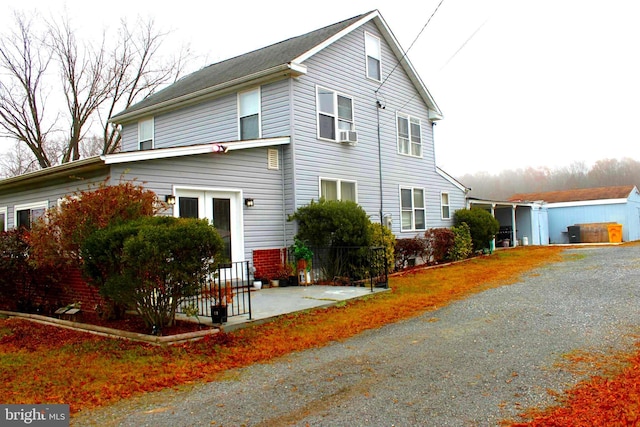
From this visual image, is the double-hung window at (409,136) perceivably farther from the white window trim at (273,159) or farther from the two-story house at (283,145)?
the white window trim at (273,159)

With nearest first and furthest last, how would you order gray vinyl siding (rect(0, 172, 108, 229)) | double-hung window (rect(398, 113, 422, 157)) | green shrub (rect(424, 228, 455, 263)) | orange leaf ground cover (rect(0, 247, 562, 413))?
orange leaf ground cover (rect(0, 247, 562, 413)), gray vinyl siding (rect(0, 172, 108, 229)), green shrub (rect(424, 228, 455, 263)), double-hung window (rect(398, 113, 422, 157))

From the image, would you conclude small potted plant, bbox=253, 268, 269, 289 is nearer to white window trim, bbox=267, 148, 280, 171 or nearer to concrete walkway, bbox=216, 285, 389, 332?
concrete walkway, bbox=216, 285, 389, 332

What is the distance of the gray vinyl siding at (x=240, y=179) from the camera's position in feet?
31.9

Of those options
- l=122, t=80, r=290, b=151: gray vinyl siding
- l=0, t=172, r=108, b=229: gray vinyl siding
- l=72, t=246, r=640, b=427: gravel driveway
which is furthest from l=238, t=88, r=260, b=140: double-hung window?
l=72, t=246, r=640, b=427: gravel driveway

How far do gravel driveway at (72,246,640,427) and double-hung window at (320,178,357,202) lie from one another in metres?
6.57

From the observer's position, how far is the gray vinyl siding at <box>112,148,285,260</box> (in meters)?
9.72

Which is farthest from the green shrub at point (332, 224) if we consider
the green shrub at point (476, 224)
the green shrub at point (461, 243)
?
the green shrub at point (476, 224)

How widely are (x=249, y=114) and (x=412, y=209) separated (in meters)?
7.10

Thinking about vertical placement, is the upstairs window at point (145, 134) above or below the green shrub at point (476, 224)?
above

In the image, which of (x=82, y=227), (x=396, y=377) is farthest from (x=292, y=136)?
(x=396, y=377)

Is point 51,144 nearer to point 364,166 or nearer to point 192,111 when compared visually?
point 192,111

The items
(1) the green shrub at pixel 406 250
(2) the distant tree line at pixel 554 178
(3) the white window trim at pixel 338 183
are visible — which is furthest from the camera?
(2) the distant tree line at pixel 554 178

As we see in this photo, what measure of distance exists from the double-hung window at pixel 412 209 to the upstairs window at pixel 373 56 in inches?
160

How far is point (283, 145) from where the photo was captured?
1263 cm
